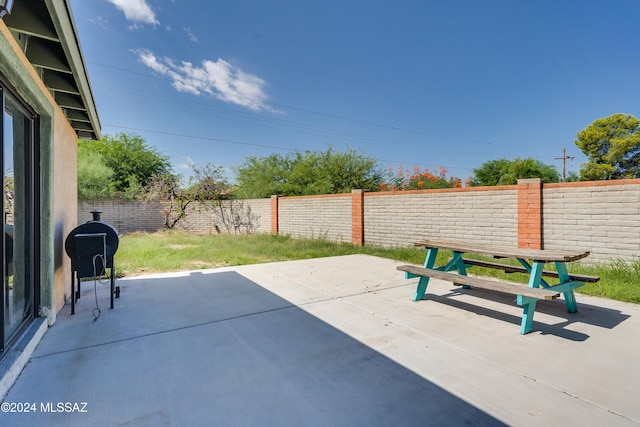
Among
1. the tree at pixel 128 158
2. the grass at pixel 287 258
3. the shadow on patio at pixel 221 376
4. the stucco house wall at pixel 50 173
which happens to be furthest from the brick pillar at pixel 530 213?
the tree at pixel 128 158

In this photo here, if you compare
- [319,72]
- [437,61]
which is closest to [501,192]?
[437,61]

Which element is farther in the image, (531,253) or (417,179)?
(417,179)

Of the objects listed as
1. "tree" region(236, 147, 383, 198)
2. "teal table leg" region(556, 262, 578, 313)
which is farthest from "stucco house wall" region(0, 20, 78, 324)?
"tree" region(236, 147, 383, 198)

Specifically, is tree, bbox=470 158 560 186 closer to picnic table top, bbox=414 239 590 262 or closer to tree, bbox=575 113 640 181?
tree, bbox=575 113 640 181

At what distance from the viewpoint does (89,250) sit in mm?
3453

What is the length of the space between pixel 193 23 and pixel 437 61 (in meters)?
11.3

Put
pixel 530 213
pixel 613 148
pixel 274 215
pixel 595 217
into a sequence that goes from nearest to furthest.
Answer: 1. pixel 595 217
2. pixel 530 213
3. pixel 274 215
4. pixel 613 148

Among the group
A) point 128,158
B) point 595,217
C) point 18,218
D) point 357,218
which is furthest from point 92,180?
→ point 595,217

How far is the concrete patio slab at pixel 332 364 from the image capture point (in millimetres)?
1716

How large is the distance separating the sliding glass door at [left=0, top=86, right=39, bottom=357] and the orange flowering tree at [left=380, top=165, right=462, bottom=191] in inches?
601

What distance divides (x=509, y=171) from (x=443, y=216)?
17176mm

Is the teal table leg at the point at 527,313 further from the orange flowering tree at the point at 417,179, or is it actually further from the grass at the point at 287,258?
the orange flowering tree at the point at 417,179

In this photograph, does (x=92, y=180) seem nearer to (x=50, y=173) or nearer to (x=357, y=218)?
(x=357, y=218)

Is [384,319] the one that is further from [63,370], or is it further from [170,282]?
[170,282]
